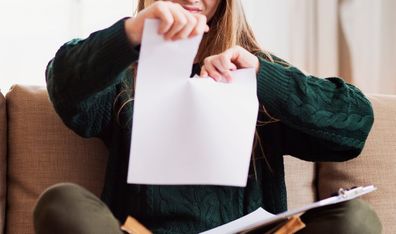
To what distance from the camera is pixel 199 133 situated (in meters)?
0.82

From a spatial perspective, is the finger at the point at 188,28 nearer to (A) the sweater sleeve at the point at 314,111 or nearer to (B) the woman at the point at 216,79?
(B) the woman at the point at 216,79

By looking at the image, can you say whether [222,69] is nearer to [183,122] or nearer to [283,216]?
[183,122]

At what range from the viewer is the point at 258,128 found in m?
1.10

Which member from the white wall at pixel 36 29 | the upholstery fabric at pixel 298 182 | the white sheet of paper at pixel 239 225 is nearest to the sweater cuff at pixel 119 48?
the white sheet of paper at pixel 239 225

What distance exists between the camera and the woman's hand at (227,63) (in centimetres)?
86

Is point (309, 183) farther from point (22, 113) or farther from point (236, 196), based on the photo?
point (22, 113)

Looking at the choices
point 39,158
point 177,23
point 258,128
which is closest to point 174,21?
Result: point 177,23

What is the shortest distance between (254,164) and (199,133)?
0.28m

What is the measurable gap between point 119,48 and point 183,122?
134mm

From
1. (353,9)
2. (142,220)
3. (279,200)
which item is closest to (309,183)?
(279,200)

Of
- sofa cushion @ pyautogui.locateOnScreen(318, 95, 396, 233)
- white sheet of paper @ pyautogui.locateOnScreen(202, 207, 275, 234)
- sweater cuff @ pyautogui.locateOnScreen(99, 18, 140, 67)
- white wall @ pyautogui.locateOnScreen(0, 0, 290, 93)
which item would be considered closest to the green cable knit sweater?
sweater cuff @ pyautogui.locateOnScreen(99, 18, 140, 67)

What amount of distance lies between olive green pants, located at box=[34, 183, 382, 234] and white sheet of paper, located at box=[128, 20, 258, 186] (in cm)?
7

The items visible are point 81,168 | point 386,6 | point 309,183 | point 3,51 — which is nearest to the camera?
point 81,168

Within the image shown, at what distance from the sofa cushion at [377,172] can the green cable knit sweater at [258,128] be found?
0.21 m
